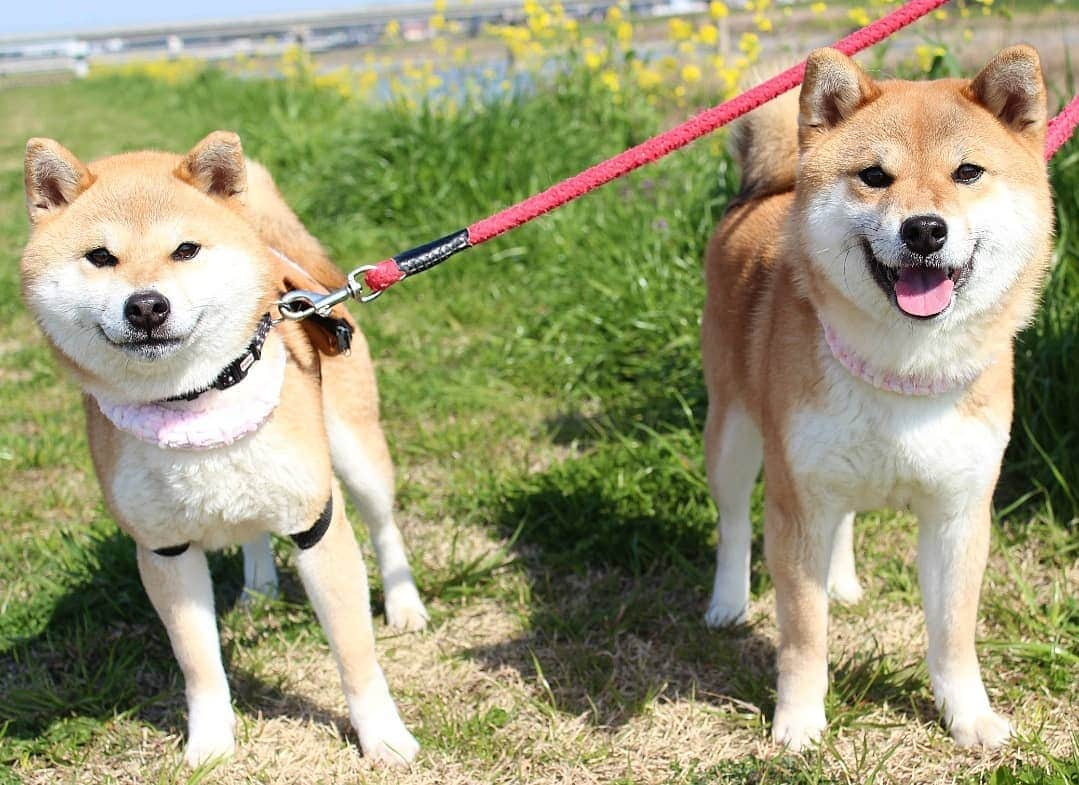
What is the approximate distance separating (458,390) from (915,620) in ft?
7.62

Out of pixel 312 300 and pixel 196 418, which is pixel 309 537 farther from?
pixel 312 300

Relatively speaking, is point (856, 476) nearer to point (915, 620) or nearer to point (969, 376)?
point (969, 376)

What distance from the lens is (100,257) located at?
234 centimetres

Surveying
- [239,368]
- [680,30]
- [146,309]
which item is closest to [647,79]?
[680,30]

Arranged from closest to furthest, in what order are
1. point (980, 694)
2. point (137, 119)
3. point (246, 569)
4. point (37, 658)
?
point (980, 694) → point (37, 658) → point (246, 569) → point (137, 119)

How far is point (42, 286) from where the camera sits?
7.65 feet

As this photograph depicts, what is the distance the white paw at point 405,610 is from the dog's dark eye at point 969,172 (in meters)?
2.07

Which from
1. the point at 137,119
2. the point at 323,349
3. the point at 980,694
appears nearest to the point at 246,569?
the point at 323,349

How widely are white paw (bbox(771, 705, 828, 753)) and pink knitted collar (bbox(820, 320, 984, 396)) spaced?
880 millimetres

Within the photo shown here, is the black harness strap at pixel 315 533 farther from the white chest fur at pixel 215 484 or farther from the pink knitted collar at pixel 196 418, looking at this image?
the pink knitted collar at pixel 196 418

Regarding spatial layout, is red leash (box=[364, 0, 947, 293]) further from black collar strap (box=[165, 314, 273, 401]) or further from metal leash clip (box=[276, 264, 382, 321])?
black collar strap (box=[165, 314, 273, 401])

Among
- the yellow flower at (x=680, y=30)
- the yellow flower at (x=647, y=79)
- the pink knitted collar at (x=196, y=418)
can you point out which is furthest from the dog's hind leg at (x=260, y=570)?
the yellow flower at (x=680, y=30)

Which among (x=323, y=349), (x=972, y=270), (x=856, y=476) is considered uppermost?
(x=972, y=270)

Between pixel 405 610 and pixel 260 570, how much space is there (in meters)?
0.53
